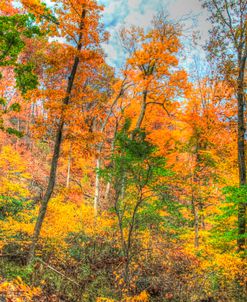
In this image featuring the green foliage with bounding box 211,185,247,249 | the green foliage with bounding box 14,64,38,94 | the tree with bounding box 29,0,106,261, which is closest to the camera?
the green foliage with bounding box 211,185,247,249

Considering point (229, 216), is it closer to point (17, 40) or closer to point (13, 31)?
point (17, 40)

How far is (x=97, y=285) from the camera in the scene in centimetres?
898

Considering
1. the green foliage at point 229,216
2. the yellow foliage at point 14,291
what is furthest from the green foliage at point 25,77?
the green foliage at point 229,216

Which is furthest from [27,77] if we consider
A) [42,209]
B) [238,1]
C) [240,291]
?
[240,291]

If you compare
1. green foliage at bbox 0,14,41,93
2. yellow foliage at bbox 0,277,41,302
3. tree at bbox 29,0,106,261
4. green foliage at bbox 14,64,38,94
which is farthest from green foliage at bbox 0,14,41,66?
yellow foliage at bbox 0,277,41,302

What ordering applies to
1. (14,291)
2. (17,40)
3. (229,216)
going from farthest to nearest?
(229,216), (17,40), (14,291)

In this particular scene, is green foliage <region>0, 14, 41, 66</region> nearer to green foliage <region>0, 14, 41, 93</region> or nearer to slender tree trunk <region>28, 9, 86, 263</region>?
green foliage <region>0, 14, 41, 93</region>

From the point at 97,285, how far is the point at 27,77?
26.2 ft

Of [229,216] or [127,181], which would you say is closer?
[127,181]

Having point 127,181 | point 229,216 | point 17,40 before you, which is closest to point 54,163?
point 127,181

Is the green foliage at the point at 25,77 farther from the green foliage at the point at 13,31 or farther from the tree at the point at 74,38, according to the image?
the tree at the point at 74,38

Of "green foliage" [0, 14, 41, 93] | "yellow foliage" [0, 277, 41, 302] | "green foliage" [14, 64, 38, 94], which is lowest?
"yellow foliage" [0, 277, 41, 302]

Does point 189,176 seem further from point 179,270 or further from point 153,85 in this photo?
point 153,85

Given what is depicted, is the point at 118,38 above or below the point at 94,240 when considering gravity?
above
